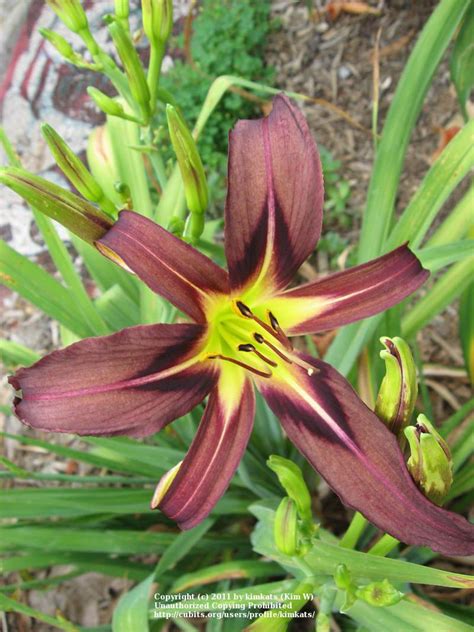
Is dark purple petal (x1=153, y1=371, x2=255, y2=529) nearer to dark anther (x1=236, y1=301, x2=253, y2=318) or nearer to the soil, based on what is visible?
dark anther (x1=236, y1=301, x2=253, y2=318)

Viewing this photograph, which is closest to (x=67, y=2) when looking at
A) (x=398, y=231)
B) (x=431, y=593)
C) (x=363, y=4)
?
Result: (x=398, y=231)

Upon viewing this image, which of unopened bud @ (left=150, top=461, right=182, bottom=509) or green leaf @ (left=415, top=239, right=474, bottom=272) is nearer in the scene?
unopened bud @ (left=150, top=461, right=182, bottom=509)

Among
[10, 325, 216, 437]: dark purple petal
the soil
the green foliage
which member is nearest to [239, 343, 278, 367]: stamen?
[10, 325, 216, 437]: dark purple petal

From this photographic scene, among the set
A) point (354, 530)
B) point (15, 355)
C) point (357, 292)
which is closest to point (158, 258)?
point (357, 292)

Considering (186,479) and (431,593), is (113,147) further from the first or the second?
(431,593)

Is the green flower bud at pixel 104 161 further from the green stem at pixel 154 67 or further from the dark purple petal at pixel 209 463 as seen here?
the dark purple petal at pixel 209 463

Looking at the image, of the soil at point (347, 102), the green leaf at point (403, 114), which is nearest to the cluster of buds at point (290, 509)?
the green leaf at point (403, 114)
